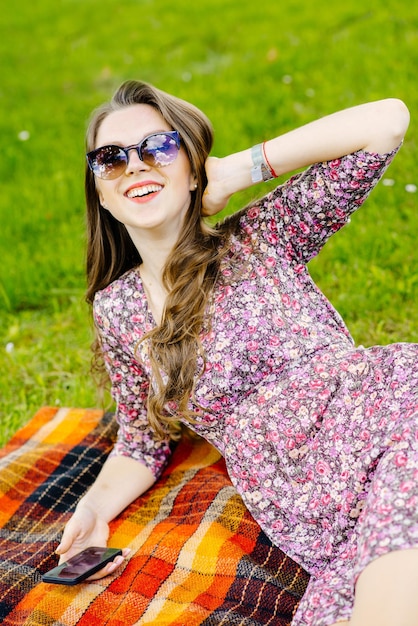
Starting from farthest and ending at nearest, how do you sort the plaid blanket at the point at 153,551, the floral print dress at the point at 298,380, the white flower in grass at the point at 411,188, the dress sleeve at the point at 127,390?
the white flower in grass at the point at 411,188
the dress sleeve at the point at 127,390
the plaid blanket at the point at 153,551
the floral print dress at the point at 298,380

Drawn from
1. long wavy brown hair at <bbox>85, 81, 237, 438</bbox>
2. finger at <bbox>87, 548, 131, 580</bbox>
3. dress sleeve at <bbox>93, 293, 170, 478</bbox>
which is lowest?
finger at <bbox>87, 548, 131, 580</bbox>

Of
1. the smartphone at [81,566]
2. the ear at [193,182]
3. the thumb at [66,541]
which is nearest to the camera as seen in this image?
the smartphone at [81,566]

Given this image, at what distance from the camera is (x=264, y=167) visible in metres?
2.83

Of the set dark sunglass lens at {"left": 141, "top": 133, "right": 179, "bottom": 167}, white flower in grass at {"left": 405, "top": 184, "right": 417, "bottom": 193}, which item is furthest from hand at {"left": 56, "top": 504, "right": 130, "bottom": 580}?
white flower in grass at {"left": 405, "top": 184, "right": 417, "bottom": 193}

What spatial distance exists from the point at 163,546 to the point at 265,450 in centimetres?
56

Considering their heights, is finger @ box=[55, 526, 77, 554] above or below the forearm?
above

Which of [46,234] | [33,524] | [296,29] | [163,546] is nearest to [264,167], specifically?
[163,546]

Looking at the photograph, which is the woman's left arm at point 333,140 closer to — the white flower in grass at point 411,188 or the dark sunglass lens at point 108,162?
the dark sunglass lens at point 108,162

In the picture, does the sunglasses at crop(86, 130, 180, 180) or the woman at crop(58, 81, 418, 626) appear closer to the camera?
the woman at crop(58, 81, 418, 626)

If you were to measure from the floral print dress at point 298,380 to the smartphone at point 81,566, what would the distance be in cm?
55

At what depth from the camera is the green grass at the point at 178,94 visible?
447 centimetres

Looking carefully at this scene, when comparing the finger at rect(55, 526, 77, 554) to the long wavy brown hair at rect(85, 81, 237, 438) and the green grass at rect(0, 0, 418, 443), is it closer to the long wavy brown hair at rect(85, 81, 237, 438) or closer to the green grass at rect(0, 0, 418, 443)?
the long wavy brown hair at rect(85, 81, 237, 438)

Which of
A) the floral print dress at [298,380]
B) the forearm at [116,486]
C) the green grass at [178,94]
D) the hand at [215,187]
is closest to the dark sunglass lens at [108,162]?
the hand at [215,187]

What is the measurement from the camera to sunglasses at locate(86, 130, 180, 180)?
284 centimetres
